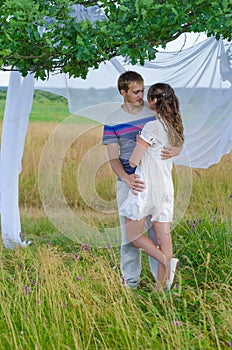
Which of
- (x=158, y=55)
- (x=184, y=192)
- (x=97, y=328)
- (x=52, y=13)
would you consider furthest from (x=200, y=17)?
(x=158, y=55)

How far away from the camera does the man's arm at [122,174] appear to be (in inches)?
145

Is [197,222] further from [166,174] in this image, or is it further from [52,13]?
[52,13]

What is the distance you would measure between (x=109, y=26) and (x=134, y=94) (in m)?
0.63

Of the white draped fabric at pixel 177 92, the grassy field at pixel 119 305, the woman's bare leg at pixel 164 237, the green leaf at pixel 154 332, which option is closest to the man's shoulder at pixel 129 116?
the woman's bare leg at pixel 164 237

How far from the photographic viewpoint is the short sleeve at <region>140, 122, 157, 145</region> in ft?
11.8

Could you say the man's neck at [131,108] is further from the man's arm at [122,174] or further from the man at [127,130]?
the man's arm at [122,174]

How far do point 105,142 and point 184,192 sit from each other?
0.61m

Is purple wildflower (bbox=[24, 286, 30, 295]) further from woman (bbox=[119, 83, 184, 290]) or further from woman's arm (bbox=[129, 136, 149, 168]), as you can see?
woman's arm (bbox=[129, 136, 149, 168])

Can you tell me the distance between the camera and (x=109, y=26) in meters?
3.21

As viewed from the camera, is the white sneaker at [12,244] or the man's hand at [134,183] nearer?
the man's hand at [134,183]

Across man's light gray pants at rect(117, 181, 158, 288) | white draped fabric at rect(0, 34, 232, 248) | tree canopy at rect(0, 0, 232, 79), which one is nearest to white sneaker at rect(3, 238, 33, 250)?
white draped fabric at rect(0, 34, 232, 248)

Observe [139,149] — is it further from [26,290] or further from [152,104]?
[26,290]

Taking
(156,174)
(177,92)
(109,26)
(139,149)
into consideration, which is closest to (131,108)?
(139,149)

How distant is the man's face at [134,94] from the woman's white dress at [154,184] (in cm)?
19
